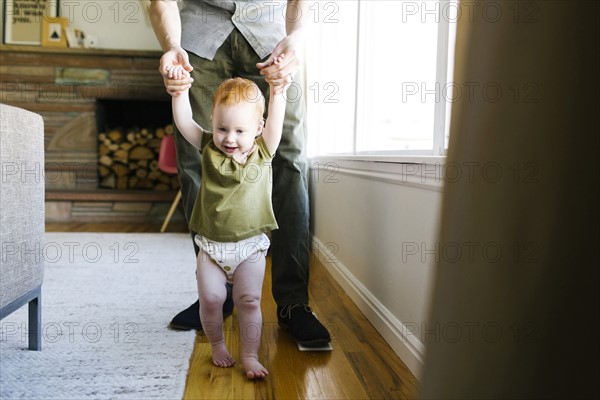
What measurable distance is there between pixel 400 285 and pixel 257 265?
1.23 feet

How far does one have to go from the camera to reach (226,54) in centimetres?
151

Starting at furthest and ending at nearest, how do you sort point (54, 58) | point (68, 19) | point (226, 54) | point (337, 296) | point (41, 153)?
1. point (68, 19)
2. point (54, 58)
3. point (337, 296)
4. point (226, 54)
5. point (41, 153)

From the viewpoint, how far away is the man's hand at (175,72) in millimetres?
1213

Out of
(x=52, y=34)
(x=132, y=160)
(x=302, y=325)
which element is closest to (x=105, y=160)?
(x=132, y=160)

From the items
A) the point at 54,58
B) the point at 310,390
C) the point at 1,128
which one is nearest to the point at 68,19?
the point at 54,58

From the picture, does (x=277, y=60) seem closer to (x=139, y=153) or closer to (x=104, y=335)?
(x=104, y=335)

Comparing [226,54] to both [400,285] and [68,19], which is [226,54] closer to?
[400,285]

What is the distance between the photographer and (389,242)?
4.93 ft

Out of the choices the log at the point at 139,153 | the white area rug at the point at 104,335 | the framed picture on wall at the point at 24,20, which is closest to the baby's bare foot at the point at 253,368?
the white area rug at the point at 104,335

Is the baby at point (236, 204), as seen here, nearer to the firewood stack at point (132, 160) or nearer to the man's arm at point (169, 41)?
the man's arm at point (169, 41)

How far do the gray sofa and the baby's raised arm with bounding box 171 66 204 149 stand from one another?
1.05 feet

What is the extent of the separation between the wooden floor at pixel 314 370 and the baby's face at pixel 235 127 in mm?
488

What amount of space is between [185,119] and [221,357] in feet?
1.82

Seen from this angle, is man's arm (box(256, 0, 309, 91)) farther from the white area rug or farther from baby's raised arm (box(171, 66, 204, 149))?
the white area rug
